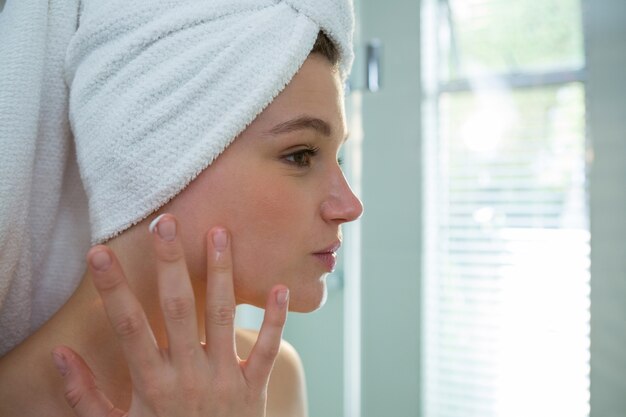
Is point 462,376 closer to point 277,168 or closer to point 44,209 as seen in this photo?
point 277,168

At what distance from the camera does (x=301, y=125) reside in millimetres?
602

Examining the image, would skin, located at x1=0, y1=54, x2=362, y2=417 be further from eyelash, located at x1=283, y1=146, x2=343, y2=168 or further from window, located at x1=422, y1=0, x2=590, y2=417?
window, located at x1=422, y1=0, x2=590, y2=417

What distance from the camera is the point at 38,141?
2.19 ft

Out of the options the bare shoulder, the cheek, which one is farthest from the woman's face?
the bare shoulder

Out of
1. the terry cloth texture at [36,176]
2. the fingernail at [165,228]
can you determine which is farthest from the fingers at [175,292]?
the terry cloth texture at [36,176]

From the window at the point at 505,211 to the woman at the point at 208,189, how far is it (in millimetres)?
504

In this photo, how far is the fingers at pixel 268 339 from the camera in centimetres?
54

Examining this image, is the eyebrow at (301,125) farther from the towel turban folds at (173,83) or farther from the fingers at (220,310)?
the fingers at (220,310)

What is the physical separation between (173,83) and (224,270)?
231mm

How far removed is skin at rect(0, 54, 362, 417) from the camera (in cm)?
51

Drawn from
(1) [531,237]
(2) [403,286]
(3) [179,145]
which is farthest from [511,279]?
(3) [179,145]

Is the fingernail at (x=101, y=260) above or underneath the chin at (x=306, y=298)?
above

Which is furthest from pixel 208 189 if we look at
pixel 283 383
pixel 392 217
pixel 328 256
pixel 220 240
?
pixel 392 217

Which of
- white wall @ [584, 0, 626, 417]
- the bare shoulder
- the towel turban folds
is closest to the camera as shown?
the towel turban folds
